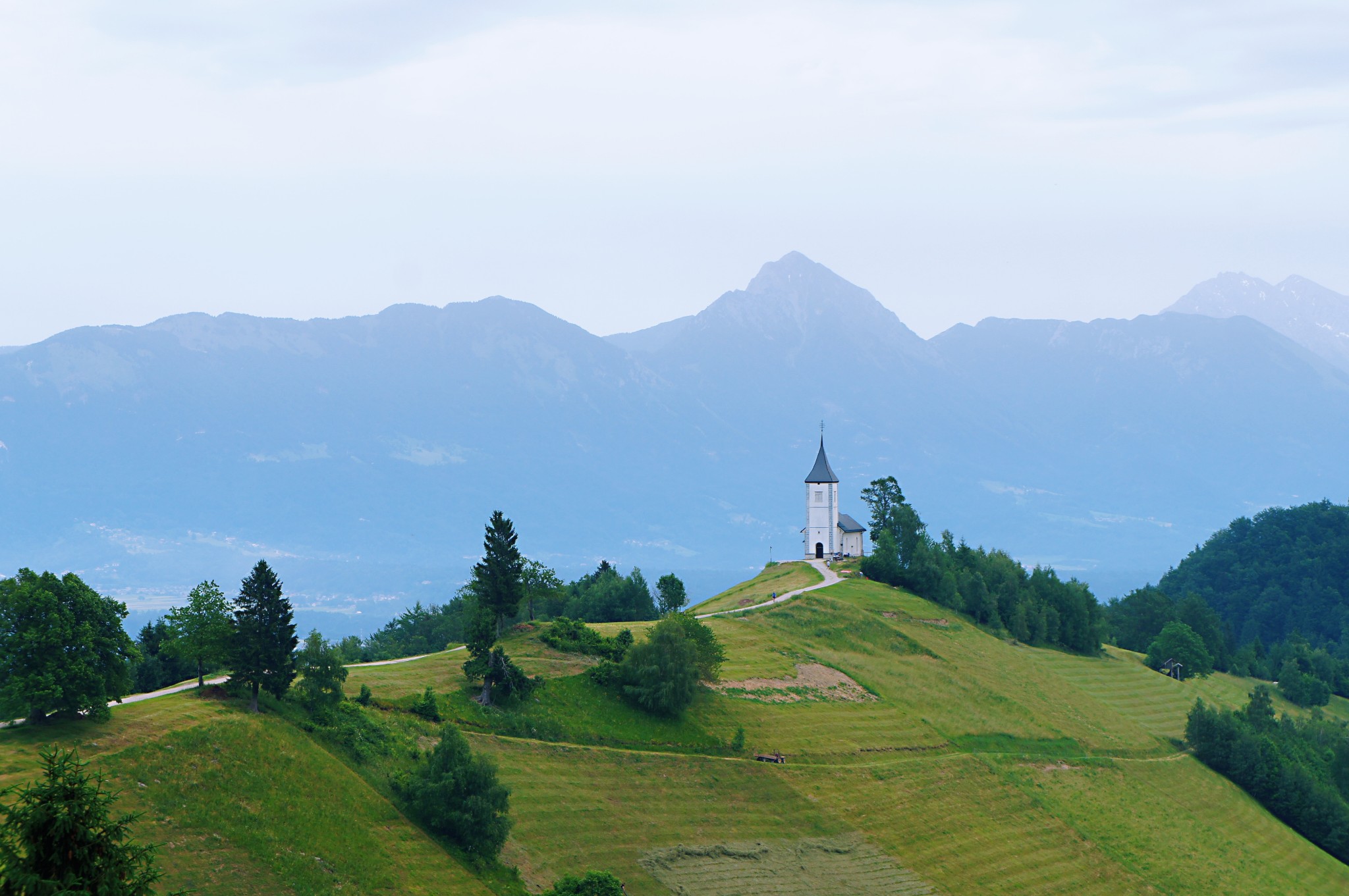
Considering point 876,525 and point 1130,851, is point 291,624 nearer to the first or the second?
point 1130,851

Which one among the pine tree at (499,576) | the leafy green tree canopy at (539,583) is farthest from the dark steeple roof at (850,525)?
the pine tree at (499,576)

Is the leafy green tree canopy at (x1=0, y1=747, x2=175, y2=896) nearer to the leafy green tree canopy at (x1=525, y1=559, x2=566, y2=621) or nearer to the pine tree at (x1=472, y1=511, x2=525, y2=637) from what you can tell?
the pine tree at (x1=472, y1=511, x2=525, y2=637)

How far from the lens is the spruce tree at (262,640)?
54.5 metres

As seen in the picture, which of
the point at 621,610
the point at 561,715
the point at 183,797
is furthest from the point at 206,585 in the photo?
the point at 621,610

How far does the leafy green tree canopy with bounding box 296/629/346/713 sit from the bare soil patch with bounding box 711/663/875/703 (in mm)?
29289

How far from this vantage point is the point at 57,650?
47469mm

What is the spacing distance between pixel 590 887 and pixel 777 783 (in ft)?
74.8

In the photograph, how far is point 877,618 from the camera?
10600cm

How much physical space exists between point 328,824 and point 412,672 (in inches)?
843

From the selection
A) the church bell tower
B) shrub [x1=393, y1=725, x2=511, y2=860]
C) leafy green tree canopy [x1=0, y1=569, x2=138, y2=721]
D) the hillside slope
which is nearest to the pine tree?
the hillside slope

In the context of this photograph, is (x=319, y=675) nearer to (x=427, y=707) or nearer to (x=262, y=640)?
(x=262, y=640)

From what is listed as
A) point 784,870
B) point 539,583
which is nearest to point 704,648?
point 539,583

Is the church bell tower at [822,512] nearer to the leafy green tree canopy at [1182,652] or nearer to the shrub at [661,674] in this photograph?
the leafy green tree canopy at [1182,652]

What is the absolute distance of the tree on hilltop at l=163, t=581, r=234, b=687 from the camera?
5528 centimetres
